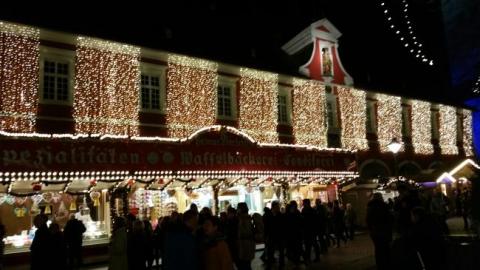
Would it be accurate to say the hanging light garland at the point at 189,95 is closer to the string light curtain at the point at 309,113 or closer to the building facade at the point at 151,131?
the building facade at the point at 151,131

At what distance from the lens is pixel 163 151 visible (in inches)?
596

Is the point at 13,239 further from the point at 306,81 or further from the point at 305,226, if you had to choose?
the point at 306,81

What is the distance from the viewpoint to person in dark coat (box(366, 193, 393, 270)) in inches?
396

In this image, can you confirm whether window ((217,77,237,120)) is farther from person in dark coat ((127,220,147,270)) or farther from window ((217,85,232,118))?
person in dark coat ((127,220,147,270))

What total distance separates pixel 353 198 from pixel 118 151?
1371 cm

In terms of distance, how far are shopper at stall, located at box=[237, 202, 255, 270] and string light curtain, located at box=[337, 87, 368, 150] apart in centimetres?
1421

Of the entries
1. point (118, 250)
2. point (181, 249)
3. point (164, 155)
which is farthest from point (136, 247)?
point (181, 249)

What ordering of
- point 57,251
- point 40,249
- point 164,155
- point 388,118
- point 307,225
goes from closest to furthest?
1. point 40,249
2. point 57,251
3. point 307,225
4. point 164,155
5. point 388,118

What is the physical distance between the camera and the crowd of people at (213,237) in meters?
5.62

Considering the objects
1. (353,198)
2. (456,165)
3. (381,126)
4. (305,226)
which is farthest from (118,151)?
A: (456,165)

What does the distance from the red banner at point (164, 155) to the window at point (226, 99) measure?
2.29 meters

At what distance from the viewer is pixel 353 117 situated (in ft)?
80.1

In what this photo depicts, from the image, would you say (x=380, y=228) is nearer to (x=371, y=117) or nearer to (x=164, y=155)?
(x=164, y=155)

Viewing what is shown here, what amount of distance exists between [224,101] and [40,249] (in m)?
12.3
